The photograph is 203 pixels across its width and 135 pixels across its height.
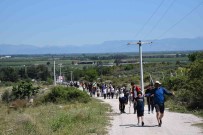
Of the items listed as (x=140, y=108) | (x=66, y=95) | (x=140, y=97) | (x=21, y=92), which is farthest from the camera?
(x=21, y=92)

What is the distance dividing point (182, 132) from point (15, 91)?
34603mm

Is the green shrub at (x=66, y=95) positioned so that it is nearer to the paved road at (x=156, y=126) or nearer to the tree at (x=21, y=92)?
the tree at (x=21, y=92)

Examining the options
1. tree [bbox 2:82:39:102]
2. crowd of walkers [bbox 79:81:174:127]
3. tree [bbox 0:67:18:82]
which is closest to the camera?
crowd of walkers [bbox 79:81:174:127]

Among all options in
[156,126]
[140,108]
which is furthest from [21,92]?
[156,126]

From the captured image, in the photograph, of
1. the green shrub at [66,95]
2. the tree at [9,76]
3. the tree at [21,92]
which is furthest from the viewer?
the tree at [9,76]

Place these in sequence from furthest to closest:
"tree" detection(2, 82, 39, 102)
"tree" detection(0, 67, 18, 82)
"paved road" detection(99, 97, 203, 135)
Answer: "tree" detection(0, 67, 18, 82)
"tree" detection(2, 82, 39, 102)
"paved road" detection(99, 97, 203, 135)

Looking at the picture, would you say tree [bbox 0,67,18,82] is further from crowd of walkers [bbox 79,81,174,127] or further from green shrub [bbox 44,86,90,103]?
green shrub [bbox 44,86,90,103]

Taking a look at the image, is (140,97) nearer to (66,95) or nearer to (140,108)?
(140,108)

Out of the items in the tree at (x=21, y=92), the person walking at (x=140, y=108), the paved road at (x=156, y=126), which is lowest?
the tree at (x=21, y=92)

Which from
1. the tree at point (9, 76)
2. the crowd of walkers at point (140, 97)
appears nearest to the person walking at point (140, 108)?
the crowd of walkers at point (140, 97)

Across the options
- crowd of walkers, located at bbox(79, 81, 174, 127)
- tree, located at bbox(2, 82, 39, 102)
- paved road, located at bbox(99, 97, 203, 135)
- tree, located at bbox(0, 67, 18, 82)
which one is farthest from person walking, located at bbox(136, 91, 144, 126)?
tree, located at bbox(0, 67, 18, 82)

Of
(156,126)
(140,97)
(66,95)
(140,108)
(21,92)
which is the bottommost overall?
(21,92)

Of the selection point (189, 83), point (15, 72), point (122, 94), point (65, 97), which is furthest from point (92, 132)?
point (15, 72)

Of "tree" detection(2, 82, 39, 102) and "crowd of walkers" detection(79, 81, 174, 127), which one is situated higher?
"crowd of walkers" detection(79, 81, 174, 127)
